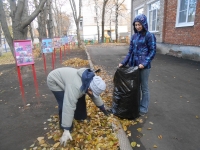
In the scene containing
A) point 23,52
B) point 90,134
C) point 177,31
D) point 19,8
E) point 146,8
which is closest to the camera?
point 90,134

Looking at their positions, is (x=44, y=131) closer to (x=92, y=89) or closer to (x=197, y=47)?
(x=92, y=89)

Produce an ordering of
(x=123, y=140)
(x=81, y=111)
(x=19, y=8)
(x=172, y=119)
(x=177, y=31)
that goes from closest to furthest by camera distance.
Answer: (x=123, y=140) < (x=81, y=111) < (x=172, y=119) < (x=19, y=8) < (x=177, y=31)

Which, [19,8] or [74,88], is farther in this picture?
[19,8]

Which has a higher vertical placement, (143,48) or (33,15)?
(33,15)

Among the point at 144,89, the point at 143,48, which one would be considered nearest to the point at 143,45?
the point at 143,48

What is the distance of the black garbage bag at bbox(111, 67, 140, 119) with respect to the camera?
122 inches

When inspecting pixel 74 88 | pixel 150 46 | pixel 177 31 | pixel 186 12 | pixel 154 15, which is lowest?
pixel 74 88

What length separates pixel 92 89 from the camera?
7.32ft

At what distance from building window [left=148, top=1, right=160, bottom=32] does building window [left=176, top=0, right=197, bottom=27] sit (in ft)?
9.41

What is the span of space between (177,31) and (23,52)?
28.1ft

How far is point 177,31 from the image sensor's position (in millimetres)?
10039

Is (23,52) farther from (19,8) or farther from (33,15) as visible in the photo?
(19,8)

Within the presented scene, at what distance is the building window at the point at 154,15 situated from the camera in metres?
13.0

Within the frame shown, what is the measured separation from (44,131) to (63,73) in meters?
1.26
